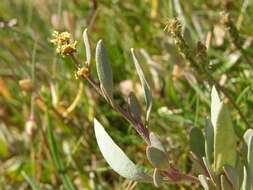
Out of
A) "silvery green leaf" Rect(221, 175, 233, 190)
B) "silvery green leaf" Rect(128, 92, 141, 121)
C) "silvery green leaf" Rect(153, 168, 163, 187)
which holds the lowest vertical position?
"silvery green leaf" Rect(221, 175, 233, 190)

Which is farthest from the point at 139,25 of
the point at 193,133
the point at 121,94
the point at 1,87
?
the point at 193,133

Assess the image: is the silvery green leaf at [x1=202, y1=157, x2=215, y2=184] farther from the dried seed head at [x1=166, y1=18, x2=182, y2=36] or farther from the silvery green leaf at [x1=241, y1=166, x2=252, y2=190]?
the dried seed head at [x1=166, y1=18, x2=182, y2=36]

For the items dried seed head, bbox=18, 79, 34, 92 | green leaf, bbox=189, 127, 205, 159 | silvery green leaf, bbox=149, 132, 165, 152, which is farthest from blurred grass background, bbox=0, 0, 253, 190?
silvery green leaf, bbox=149, 132, 165, 152

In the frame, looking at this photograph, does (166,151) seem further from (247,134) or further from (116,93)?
(116,93)

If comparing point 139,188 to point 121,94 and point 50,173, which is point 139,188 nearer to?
point 50,173

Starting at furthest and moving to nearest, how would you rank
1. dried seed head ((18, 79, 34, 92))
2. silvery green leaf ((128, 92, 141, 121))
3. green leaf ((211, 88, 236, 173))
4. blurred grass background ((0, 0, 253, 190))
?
dried seed head ((18, 79, 34, 92)) → blurred grass background ((0, 0, 253, 190)) → silvery green leaf ((128, 92, 141, 121)) → green leaf ((211, 88, 236, 173))

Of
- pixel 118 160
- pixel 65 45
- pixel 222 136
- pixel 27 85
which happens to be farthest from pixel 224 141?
pixel 27 85

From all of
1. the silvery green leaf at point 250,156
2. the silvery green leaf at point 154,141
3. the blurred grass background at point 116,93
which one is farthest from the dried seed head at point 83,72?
the blurred grass background at point 116,93
